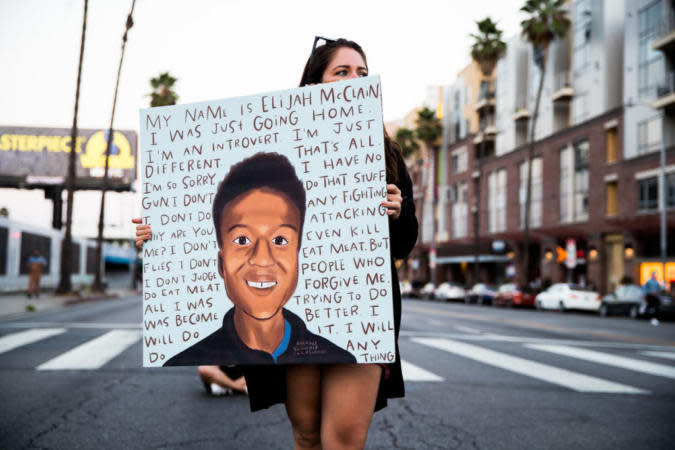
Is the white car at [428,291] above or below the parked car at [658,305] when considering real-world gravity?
below

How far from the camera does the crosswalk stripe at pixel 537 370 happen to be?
7.45 m

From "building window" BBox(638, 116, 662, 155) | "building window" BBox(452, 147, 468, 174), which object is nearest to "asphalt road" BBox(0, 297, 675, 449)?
"building window" BBox(638, 116, 662, 155)

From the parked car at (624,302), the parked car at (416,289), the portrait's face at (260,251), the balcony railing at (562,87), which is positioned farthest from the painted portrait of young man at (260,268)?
the parked car at (416,289)

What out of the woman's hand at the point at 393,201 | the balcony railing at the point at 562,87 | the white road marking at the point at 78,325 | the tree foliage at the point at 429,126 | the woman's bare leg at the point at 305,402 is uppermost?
the tree foliage at the point at 429,126

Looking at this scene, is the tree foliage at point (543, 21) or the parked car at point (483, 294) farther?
the parked car at point (483, 294)

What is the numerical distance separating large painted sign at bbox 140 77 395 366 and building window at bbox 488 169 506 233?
51558 millimetres

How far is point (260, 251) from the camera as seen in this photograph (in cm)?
265

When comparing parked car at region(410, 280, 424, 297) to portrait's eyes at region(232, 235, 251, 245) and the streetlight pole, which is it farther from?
portrait's eyes at region(232, 235, 251, 245)

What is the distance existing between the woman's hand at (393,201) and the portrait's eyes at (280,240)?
42cm

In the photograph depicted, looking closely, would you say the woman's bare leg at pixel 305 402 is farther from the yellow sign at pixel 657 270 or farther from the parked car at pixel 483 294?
the parked car at pixel 483 294

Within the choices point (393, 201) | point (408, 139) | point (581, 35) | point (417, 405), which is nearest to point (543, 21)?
point (581, 35)

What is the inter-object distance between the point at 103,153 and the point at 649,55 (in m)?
36.8

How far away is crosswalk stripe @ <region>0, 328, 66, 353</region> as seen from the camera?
414 inches

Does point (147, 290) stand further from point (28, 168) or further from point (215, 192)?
point (28, 168)
